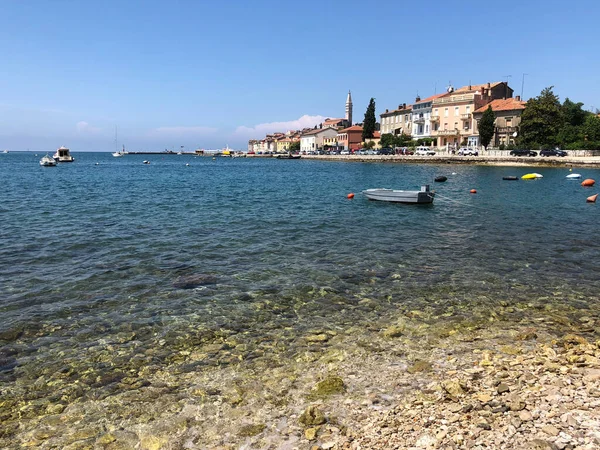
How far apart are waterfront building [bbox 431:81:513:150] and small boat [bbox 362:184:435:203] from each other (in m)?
75.9

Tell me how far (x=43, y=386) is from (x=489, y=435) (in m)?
6.56

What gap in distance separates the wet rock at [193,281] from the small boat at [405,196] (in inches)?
822

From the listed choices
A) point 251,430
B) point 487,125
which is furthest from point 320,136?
point 251,430

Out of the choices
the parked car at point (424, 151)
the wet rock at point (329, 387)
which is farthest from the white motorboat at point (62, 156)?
the wet rock at point (329, 387)

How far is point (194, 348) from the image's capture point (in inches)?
318

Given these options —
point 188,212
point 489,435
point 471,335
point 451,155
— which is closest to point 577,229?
point 471,335

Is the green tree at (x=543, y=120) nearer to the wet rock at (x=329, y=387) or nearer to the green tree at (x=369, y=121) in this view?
the green tree at (x=369, y=121)

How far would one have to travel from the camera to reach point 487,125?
89.9 m

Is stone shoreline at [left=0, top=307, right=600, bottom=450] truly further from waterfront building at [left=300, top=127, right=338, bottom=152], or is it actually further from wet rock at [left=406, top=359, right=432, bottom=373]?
waterfront building at [left=300, top=127, right=338, bottom=152]

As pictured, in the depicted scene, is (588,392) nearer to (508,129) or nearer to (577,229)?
(577,229)

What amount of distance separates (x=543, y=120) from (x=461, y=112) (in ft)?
79.3

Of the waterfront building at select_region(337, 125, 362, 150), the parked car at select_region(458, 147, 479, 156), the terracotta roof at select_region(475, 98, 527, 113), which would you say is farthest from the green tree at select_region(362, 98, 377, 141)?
the parked car at select_region(458, 147, 479, 156)

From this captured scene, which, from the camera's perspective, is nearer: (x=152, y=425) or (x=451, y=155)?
(x=152, y=425)

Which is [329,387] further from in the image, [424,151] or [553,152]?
[424,151]
